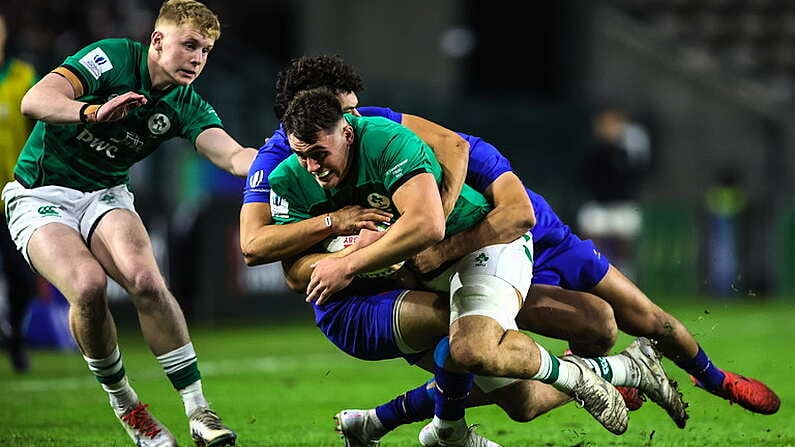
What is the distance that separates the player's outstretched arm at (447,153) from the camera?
5.72 metres

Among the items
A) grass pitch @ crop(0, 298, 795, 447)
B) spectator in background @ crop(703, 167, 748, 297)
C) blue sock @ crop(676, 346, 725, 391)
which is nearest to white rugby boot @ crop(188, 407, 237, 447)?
grass pitch @ crop(0, 298, 795, 447)

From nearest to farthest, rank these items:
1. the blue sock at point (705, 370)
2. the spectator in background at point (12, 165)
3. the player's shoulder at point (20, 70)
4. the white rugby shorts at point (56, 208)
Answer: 1. the white rugby shorts at point (56, 208)
2. the blue sock at point (705, 370)
3. the spectator in background at point (12, 165)
4. the player's shoulder at point (20, 70)

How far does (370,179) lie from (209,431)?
1.41 metres

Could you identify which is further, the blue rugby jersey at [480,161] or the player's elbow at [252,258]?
the blue rugby jersey at [480,161]

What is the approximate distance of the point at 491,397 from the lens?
6.26 meters

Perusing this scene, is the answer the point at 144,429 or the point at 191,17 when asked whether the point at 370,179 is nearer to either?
the point at 191,17

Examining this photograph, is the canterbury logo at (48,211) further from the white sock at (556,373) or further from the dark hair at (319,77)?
the white sock at (556,373)

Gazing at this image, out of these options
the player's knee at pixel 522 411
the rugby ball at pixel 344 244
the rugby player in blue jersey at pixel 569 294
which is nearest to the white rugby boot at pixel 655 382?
the rugby player in blue jersey at pixel 569 294

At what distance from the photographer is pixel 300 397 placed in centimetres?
873

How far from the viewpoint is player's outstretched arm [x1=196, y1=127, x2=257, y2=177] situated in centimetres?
653

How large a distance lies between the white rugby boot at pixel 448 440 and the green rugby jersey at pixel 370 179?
3.00ft

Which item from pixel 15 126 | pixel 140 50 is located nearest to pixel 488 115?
pixel 15 126

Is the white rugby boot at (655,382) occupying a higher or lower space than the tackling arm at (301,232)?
lower

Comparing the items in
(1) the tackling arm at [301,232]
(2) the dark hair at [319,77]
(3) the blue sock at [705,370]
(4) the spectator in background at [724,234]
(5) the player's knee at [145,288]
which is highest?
(2) the dark hair at [319,77]
